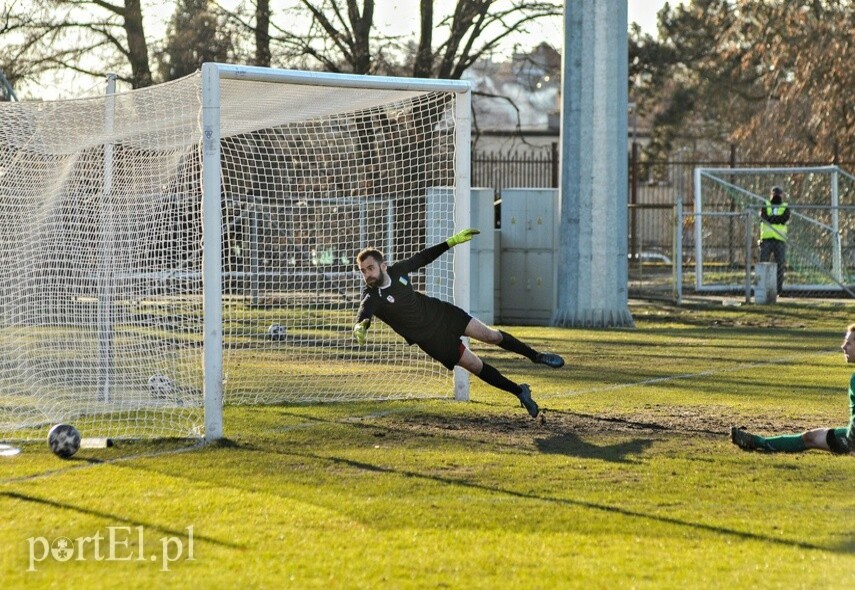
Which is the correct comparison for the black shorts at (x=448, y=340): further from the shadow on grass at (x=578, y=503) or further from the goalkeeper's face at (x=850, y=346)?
the goalkeeper's face at (x=850, y=346)

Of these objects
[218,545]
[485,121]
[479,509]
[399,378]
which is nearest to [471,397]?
[399,378]

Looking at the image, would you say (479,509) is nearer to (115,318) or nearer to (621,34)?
(115,318)

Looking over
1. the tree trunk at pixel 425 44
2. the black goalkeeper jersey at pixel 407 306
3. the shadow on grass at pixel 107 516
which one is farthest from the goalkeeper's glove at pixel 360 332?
the tree trunk at pixel 425 44

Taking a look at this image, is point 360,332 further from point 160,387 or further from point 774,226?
point 774,226

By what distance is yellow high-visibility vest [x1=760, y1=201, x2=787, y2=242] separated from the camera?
24031mm

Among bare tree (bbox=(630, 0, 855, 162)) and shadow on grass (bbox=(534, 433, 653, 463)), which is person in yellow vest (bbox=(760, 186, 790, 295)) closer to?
bare tree (bbox=(630, 0, 855, 162))

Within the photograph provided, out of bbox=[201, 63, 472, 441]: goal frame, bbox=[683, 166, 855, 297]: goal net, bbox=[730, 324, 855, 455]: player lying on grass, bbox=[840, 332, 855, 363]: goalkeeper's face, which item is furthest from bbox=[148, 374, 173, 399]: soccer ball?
bbox=[683, 166, 855, 297]: goal net

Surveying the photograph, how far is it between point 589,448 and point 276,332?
8571mm

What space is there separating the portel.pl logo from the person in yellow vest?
19.1m

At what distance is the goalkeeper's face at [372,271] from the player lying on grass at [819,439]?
3.05 metres

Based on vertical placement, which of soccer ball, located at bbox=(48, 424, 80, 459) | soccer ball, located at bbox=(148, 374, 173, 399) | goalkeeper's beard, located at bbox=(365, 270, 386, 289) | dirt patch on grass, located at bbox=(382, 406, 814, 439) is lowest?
dirt patch on grass, located at bbox=(382, 406, 814, 439)

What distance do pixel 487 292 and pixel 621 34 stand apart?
437 centimetres

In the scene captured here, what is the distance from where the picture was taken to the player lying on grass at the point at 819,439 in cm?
786

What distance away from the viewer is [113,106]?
10727mm
